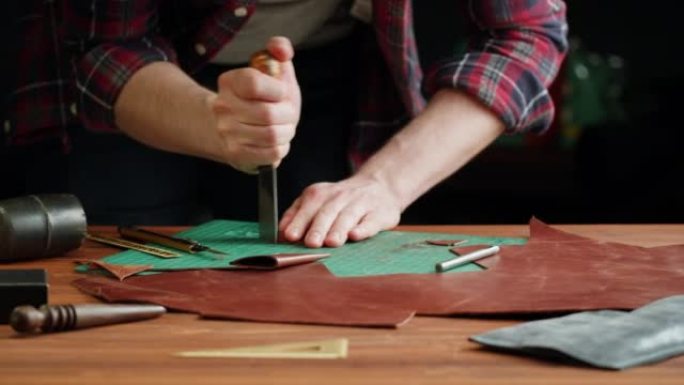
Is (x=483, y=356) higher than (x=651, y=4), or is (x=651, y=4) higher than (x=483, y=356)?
(x=651, y=4)

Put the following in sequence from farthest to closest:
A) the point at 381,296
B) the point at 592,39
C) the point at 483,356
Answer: the point at 592,39
the point at 381,296
the point at 483,356

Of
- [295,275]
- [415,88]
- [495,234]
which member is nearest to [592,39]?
[415,88]

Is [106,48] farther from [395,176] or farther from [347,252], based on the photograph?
[347,252]

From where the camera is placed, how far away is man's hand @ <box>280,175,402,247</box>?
150cm

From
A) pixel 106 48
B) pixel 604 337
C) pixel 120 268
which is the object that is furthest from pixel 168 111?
pixel 604 337

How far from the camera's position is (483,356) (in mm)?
1046

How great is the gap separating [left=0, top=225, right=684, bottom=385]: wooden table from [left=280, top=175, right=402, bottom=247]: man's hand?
1.18 ft

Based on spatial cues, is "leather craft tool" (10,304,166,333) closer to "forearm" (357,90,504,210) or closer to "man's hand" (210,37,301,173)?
"man's hand" (210,37,301,173)

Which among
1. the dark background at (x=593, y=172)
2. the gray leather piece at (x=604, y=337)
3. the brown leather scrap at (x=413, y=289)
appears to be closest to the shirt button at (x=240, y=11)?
the brown leather scrap at (x=413, y=289)

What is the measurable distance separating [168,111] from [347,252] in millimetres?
384

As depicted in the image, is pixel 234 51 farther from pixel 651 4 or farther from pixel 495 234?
pixel 651 4

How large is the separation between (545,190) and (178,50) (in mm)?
1655

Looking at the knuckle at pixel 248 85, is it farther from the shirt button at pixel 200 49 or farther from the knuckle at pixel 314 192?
the shirt button at pixel 200 49

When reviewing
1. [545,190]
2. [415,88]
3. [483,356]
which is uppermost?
[415,88]
